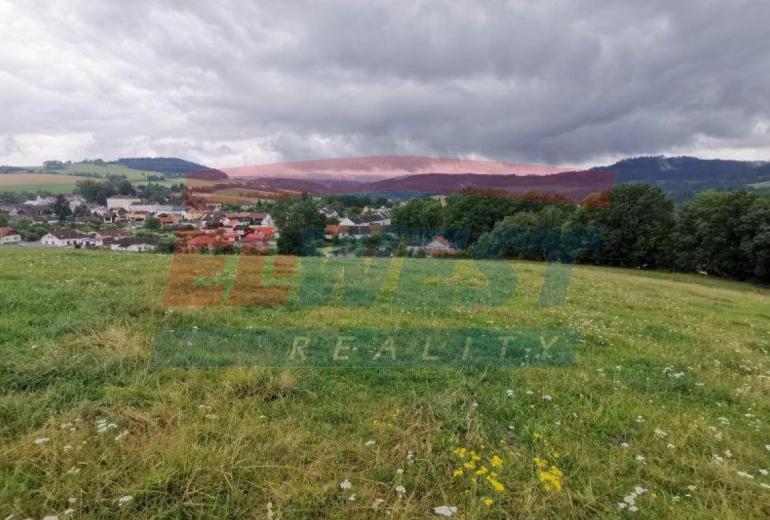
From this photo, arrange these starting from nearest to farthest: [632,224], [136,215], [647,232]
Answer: [647,232] < [136,215] < [632,224]

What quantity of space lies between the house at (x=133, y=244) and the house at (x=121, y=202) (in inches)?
1049

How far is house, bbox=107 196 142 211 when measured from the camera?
62.0 meters

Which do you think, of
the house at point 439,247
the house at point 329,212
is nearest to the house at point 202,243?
the house at point 329,212

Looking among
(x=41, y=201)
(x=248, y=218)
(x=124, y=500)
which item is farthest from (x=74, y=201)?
(x=124, y=500)

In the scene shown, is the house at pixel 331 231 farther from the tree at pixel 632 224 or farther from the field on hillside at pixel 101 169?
the field on hillside at pixel 101 169

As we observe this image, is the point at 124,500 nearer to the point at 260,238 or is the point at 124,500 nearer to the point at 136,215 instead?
the point at 260,238

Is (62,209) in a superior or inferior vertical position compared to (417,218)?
inferior

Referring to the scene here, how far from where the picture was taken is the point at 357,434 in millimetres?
4516

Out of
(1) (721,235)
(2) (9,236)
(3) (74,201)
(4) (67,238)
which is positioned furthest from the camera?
(3) (74,201)

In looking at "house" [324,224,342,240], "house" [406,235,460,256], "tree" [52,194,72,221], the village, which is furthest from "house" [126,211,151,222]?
"house" [324,224,342,240]

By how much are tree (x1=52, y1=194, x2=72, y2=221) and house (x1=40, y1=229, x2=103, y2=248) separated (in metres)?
18.9

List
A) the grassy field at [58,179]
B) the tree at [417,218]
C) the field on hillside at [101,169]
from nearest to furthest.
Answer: the tree at [417,218] → the grassy field at [58,179] → the field on hillside at [101,169]

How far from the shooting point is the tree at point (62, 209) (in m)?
62.4

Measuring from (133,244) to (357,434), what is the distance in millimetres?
40450
